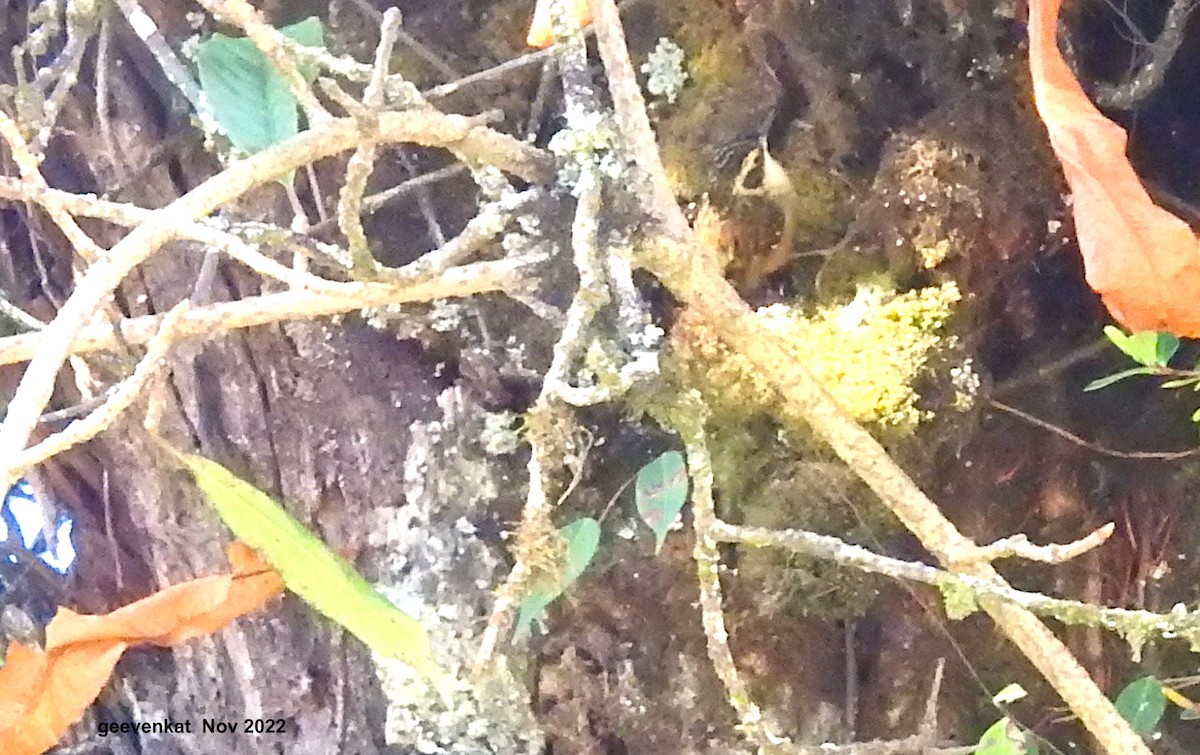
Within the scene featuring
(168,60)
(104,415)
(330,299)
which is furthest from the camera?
(168,60)

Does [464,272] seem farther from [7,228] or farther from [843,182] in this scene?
[7,228]

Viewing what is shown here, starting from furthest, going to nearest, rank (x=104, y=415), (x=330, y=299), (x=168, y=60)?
(x=168, y=60) < (x=330, y=299) < (x=104, y=415)

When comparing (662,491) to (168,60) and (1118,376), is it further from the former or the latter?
(168,60)

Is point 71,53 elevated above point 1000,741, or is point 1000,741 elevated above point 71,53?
point 71,53

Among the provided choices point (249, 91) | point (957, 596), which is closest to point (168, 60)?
point (249, 91)

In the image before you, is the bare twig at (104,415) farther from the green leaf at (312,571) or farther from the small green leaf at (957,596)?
the small green leaf at (957,596)
